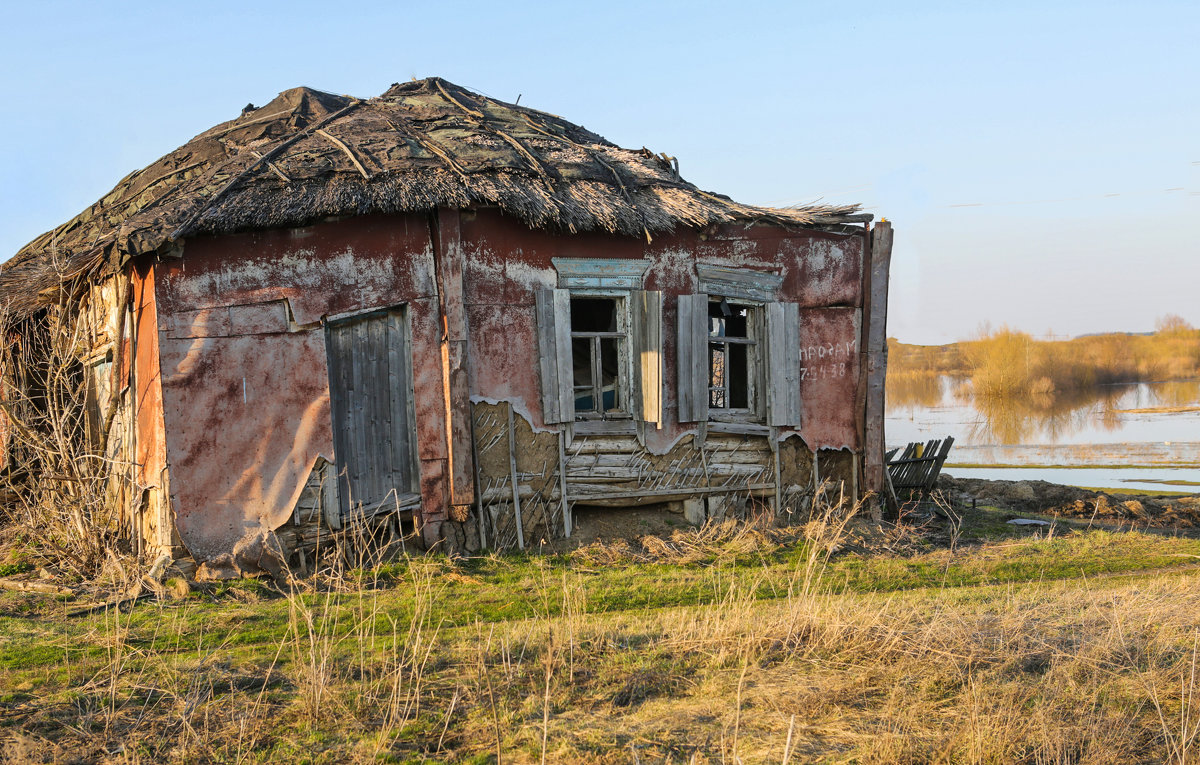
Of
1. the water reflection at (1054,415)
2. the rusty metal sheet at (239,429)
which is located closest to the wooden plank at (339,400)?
the rusty metal sheet at (239,429)

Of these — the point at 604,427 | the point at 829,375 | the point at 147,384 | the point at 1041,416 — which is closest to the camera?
the point at 147,384

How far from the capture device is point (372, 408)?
8266 mm

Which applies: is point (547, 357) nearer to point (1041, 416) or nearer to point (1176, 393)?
point (1041, 416)

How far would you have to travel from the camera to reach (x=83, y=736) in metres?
4.17

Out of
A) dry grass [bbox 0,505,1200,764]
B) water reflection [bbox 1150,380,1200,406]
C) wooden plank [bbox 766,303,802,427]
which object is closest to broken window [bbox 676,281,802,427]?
wooden plank [bbox 766,303,802,427]

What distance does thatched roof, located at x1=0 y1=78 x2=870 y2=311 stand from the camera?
7.65 metres

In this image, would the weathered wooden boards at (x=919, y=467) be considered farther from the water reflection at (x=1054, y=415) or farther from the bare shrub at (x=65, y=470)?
the water reflection at (x=1054, y=415)

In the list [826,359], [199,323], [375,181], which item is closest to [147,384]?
[199,323]

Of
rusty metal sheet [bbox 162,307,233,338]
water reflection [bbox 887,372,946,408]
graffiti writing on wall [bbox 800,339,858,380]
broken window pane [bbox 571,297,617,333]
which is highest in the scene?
broken window pane [bbox 571,297,617,333]

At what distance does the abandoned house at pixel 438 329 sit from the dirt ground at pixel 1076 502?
327 centimetres

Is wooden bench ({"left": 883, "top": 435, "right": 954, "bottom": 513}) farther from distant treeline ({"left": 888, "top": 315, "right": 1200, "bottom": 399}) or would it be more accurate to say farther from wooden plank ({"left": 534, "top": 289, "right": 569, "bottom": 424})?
distant treeline ({"left": 888, "top": 315, "right": 1200, "bottom": 399})

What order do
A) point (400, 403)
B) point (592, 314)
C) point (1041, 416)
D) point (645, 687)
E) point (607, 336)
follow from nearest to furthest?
point (645, 687) → point (400, 403) → point (607, 336) → point (592, 314) → point (1041, 416)

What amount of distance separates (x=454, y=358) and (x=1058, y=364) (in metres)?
34.9

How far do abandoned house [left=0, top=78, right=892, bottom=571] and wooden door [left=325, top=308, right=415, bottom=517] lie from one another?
21 mm
